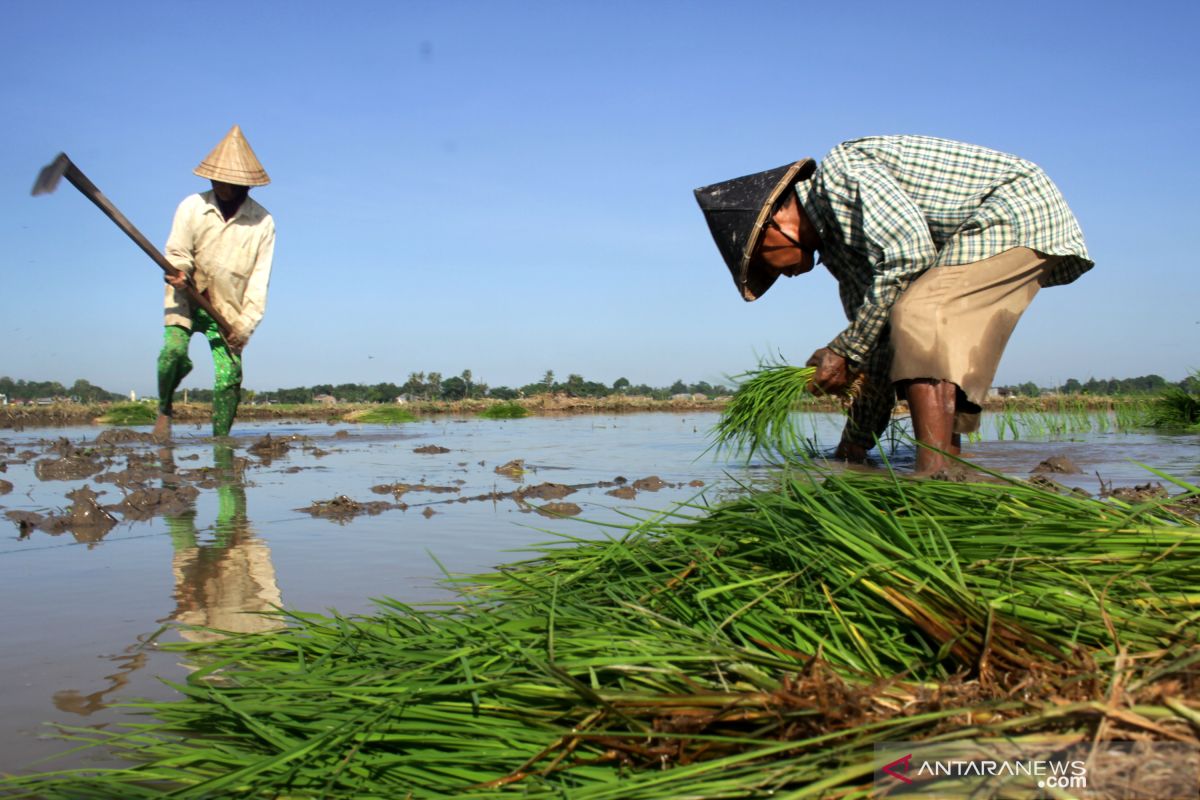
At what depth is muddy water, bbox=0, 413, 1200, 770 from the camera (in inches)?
71.1

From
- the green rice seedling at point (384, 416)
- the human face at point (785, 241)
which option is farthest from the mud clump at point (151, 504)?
the green rice seedling at point (384, 416)

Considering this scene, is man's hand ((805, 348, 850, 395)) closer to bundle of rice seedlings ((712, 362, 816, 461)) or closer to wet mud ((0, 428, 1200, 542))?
bundle of rice seedlings ((712, 362, 816, 461))

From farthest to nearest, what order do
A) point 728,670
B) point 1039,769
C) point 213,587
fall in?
point 213,587 → point 728,670 → point 1039,769

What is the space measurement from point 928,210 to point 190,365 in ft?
19.8

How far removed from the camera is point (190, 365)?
7.21 m

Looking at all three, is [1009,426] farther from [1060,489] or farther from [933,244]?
[1060,489]

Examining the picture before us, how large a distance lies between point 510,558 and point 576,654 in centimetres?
136

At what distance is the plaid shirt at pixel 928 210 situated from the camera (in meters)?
3.38

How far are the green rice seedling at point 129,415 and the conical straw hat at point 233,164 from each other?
7.14 m

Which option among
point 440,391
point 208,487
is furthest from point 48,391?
point 208,487

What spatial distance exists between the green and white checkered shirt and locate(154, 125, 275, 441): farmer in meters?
4.96

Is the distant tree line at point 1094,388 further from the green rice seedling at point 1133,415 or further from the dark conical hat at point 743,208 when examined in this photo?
the dark conical hat at point 743,208

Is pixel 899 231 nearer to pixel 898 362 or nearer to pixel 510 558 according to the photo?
pixel 898 362

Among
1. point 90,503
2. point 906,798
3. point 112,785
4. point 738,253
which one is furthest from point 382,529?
point 906,798
